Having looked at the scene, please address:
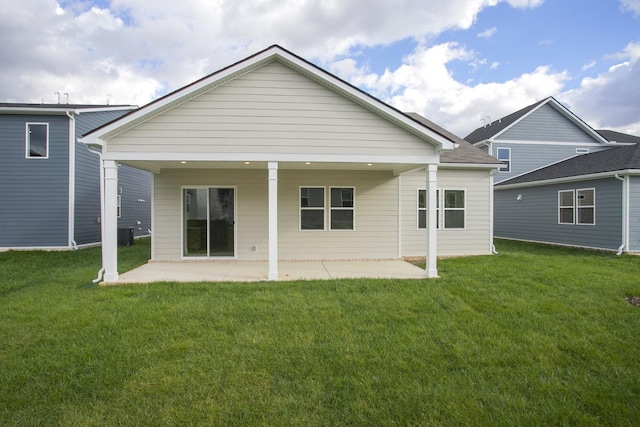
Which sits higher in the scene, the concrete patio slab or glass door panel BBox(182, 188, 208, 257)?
glass door panel BBox(182, 188, 208, 257)

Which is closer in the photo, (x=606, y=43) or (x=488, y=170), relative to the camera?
(x=488, y=170)

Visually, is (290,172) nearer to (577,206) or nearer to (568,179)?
(568,179)

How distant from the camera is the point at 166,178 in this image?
9.58 meters

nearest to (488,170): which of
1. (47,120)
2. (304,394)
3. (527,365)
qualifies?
(527,365)

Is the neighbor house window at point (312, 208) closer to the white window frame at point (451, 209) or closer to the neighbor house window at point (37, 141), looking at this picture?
the white window frame at point (451, 209)

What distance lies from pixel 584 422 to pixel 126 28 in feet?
64.0

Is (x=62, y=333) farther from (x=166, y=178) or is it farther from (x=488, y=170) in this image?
(x=488, y=170)

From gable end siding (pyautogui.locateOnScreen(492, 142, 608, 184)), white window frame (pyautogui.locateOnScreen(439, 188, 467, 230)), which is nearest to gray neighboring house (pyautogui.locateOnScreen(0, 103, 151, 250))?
white window frame (pyautogui.locateOnScreen(439, 188, 467, 230))

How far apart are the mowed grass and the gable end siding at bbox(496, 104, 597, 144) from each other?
14045mm

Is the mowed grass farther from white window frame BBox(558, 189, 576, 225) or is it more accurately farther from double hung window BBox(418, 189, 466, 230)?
white window frame BBox(558, 189, 576, 225)

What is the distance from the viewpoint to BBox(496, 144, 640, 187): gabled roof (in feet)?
36.5

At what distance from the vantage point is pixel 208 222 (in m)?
9.66

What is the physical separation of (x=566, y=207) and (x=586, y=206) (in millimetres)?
879

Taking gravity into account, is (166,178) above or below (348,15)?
below
